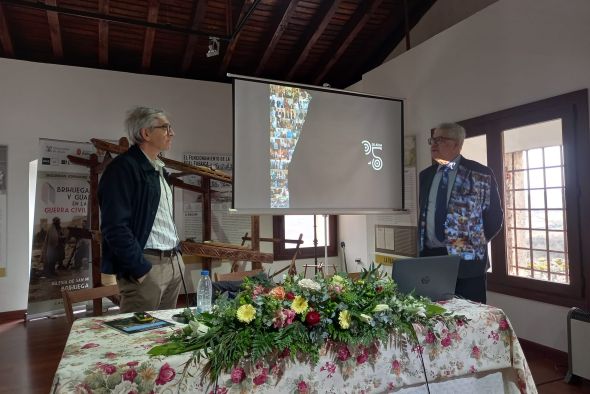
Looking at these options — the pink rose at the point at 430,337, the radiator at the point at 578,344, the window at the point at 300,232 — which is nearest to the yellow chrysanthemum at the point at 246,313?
the pink rose at the point at 430,337

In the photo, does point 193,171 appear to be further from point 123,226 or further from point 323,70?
point 123,226

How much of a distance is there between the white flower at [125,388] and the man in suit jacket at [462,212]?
2039 mm

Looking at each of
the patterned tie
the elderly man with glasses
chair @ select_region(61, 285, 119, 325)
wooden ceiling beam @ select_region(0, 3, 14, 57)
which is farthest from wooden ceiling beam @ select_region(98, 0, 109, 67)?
the patterned tie

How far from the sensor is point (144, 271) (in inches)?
73.7

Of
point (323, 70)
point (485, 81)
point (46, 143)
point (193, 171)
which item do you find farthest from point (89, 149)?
point (485, 81)

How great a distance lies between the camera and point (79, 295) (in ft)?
6.56

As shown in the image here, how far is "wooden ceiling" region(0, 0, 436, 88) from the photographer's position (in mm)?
4473

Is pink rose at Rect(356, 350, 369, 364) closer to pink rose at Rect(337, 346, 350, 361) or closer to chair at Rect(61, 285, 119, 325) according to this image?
pink rose at Rect(337, 346, 350, 361)

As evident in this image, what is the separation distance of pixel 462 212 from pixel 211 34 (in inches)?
128

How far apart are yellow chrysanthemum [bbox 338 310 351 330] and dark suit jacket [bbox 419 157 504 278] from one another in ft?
5.00

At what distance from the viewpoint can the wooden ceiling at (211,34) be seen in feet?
14.7

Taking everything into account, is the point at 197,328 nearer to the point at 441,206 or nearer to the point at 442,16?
the point at 441,206

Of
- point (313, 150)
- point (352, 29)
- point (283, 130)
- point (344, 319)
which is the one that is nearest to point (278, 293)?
point (344, 319)

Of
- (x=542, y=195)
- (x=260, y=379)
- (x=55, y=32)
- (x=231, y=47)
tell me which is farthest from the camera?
(x=231, y=47)
